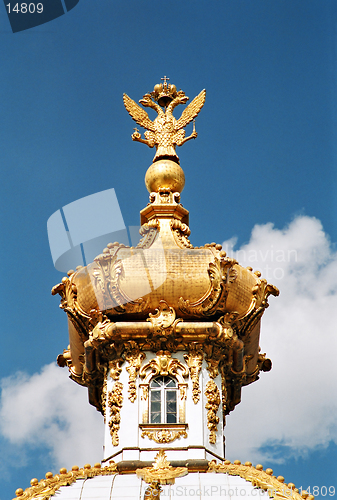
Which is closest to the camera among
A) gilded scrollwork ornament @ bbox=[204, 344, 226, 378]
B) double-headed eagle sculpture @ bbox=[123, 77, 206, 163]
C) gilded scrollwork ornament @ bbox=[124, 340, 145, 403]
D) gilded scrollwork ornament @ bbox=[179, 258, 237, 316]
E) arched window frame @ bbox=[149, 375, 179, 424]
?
arched window frame @ bbox=[149, 375, 179, 424]

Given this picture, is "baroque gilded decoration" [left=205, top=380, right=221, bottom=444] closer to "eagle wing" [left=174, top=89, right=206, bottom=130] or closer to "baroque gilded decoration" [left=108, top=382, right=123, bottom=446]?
"baroque gilded decoration" [left=108, top=382, right=123, bottom=446]

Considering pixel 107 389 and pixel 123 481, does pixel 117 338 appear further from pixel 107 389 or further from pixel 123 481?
pixel 123 481

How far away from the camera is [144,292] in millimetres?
31641

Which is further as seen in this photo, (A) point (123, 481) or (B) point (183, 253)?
(B) point (183, 253)

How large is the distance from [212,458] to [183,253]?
5834mm

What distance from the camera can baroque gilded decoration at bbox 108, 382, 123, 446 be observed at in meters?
30.8

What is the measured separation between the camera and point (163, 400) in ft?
102

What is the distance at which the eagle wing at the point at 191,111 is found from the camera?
38281 mm

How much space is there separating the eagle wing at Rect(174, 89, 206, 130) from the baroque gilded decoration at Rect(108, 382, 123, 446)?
1046 cm

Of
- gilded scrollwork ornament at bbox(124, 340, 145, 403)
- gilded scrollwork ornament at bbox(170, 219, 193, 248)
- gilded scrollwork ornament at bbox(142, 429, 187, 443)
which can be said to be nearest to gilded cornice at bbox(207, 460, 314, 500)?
gilded scrollwork ornament at bbox(142, 429, 187, 443)

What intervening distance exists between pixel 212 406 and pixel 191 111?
455 inches

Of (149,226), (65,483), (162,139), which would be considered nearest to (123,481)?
(65,483)

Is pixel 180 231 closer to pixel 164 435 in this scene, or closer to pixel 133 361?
pixel 133 361

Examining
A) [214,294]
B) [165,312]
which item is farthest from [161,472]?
[214,294]
